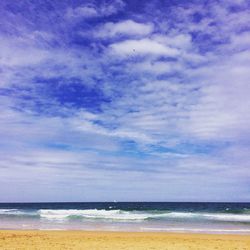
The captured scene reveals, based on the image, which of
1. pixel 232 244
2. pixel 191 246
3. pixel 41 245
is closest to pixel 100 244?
pixel 41 245

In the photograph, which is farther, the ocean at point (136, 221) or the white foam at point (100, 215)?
the white foam at point (100, 215)

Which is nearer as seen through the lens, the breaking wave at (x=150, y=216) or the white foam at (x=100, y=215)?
the breaking wave at (x=150, y=216)

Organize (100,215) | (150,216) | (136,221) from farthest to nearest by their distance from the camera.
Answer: (100,215)
(150,216)
(136,221)

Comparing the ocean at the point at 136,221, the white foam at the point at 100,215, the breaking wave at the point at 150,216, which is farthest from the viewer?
the white foam at the point at 100,215

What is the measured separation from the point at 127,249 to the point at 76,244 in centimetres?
235

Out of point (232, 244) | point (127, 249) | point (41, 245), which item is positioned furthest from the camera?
point (232, 244)

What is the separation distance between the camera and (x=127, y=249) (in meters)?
13.4

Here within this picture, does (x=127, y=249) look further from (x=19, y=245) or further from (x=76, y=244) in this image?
(x=19, y=245)

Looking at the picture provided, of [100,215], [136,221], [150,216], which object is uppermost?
[100,215]

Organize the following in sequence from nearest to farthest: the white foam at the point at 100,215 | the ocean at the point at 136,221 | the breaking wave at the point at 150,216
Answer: the ocean at the point at 136,221, the breaking wave at the point at 150,216, the white foam at the point at 100,215

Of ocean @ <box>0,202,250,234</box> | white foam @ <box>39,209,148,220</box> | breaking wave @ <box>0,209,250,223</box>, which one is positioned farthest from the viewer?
white foam @ <box>39,209,148,220</box>

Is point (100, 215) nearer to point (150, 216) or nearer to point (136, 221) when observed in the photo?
point (150, 216)

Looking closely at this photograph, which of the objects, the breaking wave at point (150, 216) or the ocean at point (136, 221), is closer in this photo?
the ocean at point (136, 221)

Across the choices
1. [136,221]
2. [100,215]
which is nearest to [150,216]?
[100,215]
